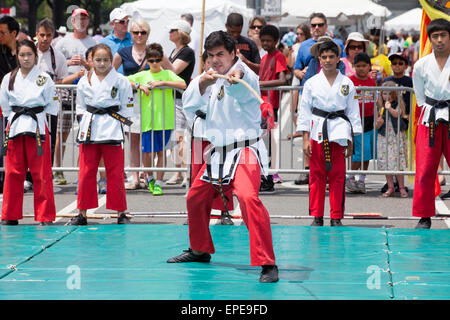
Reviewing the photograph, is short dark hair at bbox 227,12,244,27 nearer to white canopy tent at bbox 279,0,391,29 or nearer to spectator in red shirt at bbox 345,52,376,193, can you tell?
spectator in red shirt at bbox 345,52,376,193

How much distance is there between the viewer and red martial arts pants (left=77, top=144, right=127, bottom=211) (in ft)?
30.1

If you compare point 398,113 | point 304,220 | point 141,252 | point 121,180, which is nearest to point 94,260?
point 141,252

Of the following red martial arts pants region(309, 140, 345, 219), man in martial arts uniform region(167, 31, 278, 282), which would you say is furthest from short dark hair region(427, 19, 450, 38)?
man in martial arts uniform region(167, 31, 278, 282)

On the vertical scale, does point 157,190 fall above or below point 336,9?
below

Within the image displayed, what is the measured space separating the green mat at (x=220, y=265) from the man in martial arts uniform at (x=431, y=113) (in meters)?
0.39

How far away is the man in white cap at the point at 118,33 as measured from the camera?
12688mm

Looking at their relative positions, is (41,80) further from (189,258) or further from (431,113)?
(431,113)

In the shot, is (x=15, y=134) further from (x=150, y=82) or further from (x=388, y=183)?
(x=388, y=183)

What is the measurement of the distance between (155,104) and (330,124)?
2.79 meters

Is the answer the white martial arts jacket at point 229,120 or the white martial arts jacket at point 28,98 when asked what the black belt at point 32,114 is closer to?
the white martial arts jacket at point 28,98

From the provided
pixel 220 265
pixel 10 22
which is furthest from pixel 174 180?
pixel 220 265

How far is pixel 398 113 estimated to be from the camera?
10773 millimetres

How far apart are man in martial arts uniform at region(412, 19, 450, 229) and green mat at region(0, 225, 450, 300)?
394mm

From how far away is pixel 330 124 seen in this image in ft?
29.0
